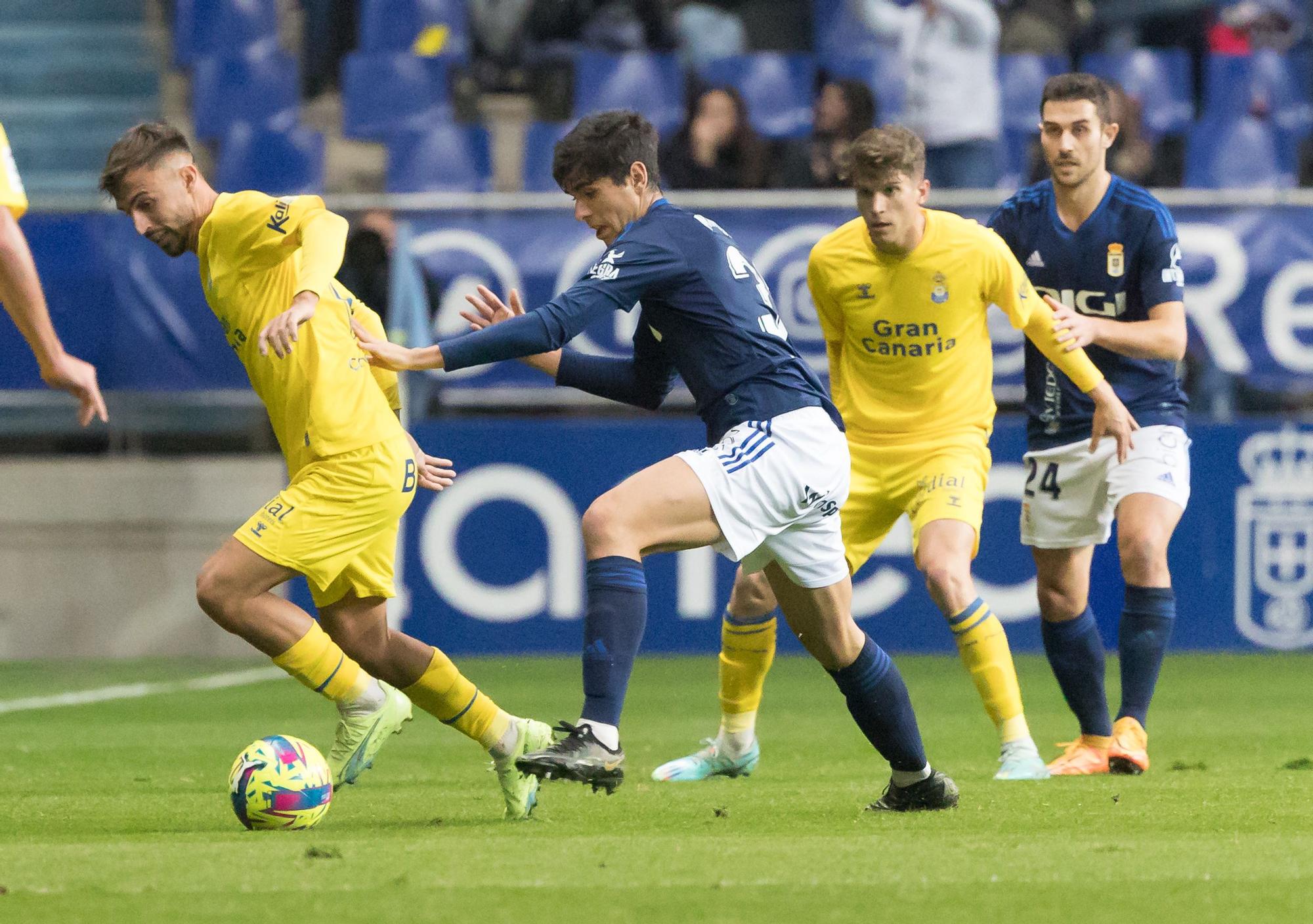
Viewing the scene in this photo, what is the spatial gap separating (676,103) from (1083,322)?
24.8 feet

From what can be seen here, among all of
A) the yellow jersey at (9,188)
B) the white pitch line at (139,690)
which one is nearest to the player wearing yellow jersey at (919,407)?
the yellow jersey at (9,188)

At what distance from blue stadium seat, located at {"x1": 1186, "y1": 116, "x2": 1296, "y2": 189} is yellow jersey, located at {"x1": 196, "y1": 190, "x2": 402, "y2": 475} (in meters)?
8.30

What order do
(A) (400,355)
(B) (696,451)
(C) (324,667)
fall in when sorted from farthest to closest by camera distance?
(C) (324,667) → (B) (696,451) → (A) (400,355)

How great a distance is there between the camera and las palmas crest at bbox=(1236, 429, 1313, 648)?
10703 millimetres

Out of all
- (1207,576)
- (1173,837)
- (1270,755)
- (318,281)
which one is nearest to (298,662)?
(318,281)

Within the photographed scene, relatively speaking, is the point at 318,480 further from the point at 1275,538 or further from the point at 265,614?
the point at 1275,538

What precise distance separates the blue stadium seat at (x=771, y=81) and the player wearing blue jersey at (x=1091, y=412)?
6364 mm

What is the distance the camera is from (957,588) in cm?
617

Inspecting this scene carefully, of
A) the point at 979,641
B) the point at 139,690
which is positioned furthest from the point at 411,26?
the point at 979,641

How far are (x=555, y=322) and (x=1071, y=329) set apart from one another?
6.94ft

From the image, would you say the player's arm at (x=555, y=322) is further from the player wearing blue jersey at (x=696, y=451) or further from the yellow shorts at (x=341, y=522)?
the yellow shorts at (x=341, y=522)

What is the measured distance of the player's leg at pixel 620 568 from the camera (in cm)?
468

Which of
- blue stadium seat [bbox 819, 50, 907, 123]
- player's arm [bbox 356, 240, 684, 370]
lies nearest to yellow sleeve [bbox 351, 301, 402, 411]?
player's arm [bbox 356, 240, 684, 370]

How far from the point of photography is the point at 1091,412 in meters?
6.86
